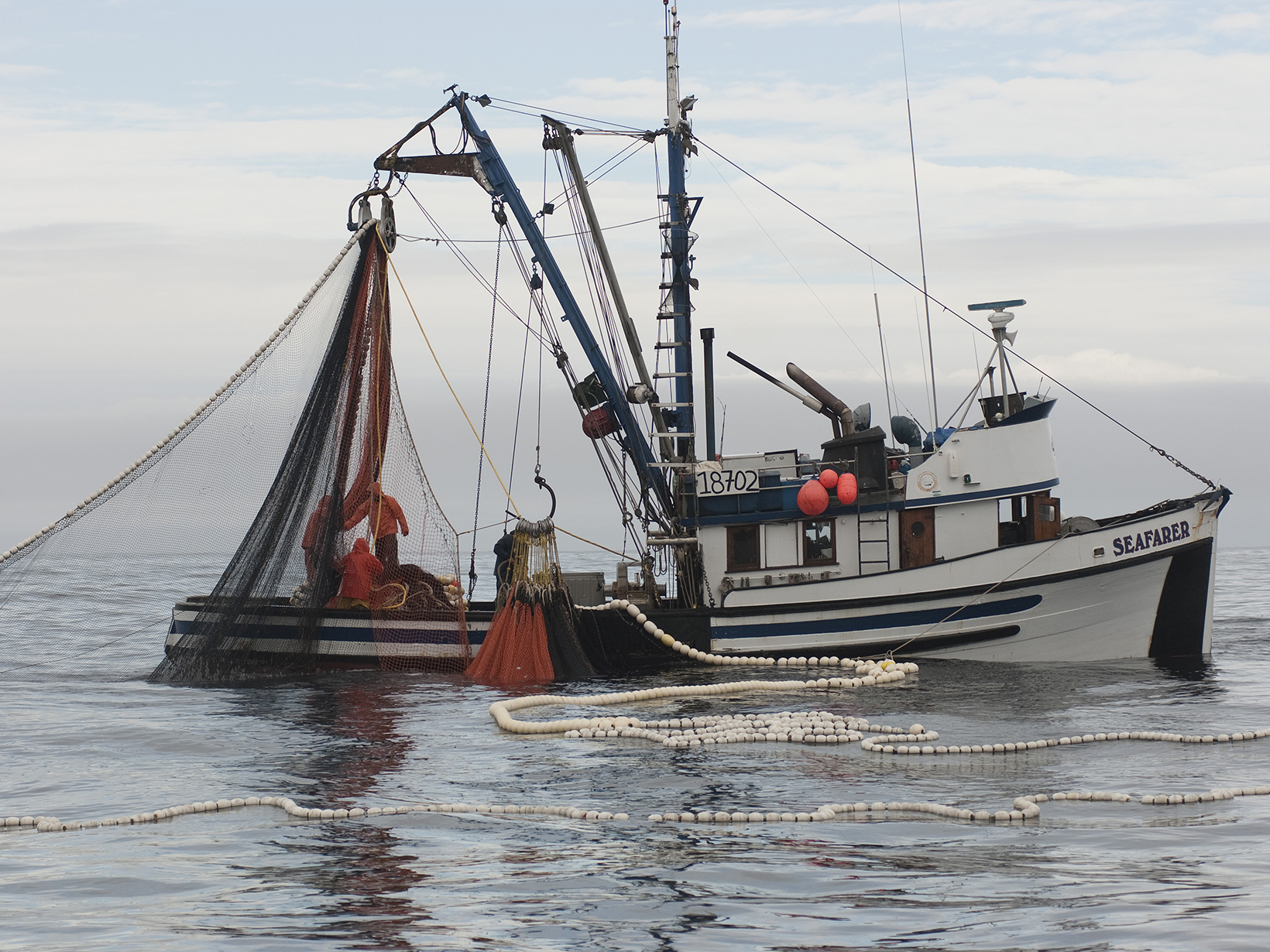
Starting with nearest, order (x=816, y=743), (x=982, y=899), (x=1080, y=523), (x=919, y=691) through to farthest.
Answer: (x=982, y=899), (x=816, y=743), (x=919, y=691), (x=1080, y=523)

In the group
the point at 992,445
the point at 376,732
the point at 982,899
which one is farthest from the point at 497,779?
the point at 992,445

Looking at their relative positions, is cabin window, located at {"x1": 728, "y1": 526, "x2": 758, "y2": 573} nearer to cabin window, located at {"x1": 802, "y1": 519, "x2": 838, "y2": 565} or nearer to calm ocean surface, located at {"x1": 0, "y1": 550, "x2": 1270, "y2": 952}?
cabin window, located at {"x1": 802, "y1": 519, "x2": 838, "y2": 565}

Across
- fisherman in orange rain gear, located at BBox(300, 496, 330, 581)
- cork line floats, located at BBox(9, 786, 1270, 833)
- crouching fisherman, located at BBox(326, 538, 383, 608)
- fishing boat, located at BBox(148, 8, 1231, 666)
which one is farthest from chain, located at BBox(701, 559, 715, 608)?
cork line floats, located at BBox(9, 786, 1270, 833)

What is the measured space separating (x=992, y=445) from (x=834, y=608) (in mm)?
3363

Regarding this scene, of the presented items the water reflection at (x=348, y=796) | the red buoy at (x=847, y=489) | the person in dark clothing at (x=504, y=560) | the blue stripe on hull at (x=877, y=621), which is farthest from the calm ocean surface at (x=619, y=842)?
the red buoy at (x=847, y=489)

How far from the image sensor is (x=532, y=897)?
841 centimetres

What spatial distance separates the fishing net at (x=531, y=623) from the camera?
18.3 meters

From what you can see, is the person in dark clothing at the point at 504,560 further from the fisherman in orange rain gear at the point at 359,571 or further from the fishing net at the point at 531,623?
the fisherman in orange rain gear at the point at 359,571

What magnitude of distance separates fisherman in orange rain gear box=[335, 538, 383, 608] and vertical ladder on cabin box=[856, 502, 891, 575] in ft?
23.4

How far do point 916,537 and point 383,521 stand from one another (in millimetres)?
7897

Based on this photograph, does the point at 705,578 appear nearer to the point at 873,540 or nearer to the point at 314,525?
the point at 873,540

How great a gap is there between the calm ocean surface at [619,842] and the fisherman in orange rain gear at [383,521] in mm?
2957

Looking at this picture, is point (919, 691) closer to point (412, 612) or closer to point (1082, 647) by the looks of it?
point (1082, 647)

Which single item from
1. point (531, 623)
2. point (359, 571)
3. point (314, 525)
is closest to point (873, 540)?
point (531, 623)
